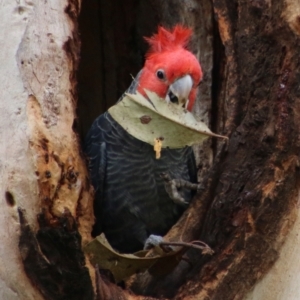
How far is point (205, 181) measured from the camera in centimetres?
235

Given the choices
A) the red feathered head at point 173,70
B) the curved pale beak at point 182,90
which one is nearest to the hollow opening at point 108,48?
the red feathered head at point 173,70

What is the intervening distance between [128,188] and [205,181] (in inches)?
14.5

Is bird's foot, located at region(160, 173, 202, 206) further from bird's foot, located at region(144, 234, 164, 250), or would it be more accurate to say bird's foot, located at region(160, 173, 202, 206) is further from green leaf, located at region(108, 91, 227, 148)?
green leaf, located at region(108, 91, 227, 148)

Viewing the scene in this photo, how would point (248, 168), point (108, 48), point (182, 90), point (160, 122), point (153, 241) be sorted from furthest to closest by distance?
point (108, 48), point (182, 90), point (153, 241), point (248, 168), point (160, 122)

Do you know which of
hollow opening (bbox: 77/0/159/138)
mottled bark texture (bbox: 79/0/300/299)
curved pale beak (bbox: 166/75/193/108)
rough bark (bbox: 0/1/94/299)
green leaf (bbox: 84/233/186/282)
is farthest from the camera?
hollow opening (bbox: 77/0/159/138)

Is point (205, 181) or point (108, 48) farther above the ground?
point (108, 48)

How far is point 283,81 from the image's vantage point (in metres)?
2.14

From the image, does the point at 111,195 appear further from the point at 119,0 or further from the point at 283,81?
the point at 119,0

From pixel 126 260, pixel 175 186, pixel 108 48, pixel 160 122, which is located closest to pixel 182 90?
pixel 175 186

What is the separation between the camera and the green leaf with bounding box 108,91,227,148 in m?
1.87

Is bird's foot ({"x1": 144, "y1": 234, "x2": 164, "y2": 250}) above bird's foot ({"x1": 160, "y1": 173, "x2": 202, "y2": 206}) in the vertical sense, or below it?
below

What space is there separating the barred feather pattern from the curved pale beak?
0.80 ft

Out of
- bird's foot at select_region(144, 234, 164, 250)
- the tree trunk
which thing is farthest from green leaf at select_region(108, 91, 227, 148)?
bird's foot at select_region(144, 234, 164, 250)

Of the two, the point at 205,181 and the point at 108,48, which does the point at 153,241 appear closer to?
the point at 205,181
